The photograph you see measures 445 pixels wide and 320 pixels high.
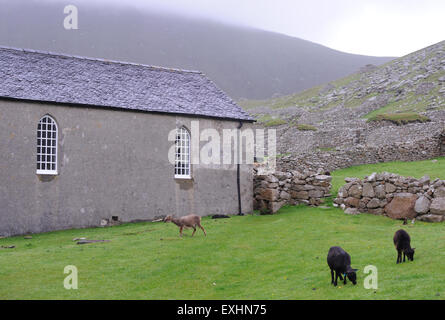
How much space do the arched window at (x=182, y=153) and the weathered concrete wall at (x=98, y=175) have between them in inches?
18.5

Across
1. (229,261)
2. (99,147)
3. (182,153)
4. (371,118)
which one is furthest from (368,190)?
(371,118)

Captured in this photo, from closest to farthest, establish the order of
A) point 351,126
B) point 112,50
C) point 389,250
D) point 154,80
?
1. point 389,250
2. point 154,80
3. point 351,126
4. point 112,50

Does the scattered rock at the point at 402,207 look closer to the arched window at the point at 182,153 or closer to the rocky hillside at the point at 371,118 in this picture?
the arched window at the point at 182,153

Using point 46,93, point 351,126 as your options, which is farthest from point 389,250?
point 351,126

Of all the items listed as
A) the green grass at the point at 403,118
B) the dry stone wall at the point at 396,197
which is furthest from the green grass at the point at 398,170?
the green grass at the point at 403,118

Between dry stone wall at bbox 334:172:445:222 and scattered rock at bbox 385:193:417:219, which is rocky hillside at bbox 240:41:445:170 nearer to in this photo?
dry stone wall at bbox 334:172:445:222

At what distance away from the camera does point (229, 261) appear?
1562 centimetres

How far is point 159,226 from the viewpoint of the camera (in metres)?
24.2

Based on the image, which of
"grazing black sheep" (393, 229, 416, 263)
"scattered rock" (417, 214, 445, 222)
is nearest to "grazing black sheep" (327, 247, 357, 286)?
"grazing black sheep" (393, 229, 416, 263)

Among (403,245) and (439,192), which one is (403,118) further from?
(403,245)

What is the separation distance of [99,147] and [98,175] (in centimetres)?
157
